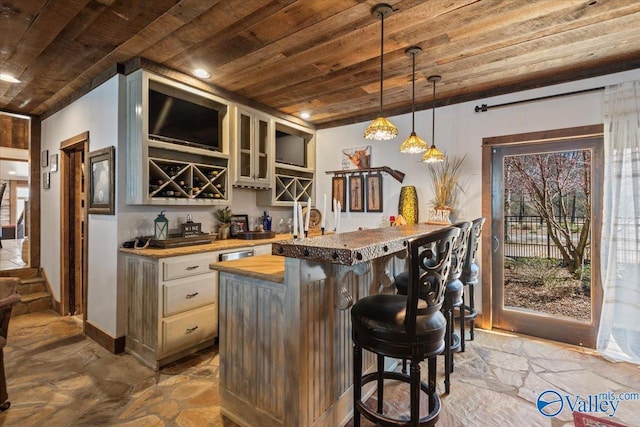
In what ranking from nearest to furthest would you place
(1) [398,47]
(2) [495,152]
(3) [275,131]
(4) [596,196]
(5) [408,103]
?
(1) [398,47] → (4) [596,196] → (2) [495,152] → (5) [408,103] → (3) [275,131]

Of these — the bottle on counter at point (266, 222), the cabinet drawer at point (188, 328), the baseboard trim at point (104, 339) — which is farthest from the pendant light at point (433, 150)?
the baseboard trim at point (104, 339)

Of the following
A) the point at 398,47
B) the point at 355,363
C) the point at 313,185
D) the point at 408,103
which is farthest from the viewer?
the point at 313,185

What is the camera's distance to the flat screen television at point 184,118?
2.84 meters

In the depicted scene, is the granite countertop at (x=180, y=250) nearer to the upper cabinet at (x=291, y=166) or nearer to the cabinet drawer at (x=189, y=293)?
the cabinet drawer at (x=189, y=293)

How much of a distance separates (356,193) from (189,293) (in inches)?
97.6

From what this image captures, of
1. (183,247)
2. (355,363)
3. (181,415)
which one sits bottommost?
(181,415)

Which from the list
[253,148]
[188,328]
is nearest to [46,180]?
[253,148]

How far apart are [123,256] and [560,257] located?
4169 mm

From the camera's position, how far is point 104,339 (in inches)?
113

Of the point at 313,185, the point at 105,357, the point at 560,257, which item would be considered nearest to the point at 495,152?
the point at 560,257

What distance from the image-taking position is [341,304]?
1.69 m

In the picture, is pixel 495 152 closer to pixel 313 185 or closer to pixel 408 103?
pixel 408 103

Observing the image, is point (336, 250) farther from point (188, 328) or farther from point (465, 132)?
point (465, 132)

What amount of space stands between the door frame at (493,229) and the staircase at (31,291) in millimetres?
5187
